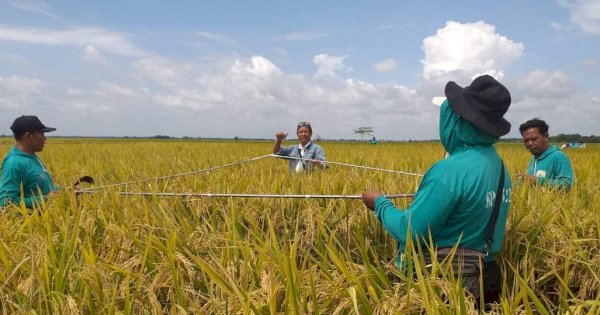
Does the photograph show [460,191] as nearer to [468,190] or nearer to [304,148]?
[468,190]

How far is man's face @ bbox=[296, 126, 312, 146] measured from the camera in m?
5.53

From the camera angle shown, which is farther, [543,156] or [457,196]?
[543,156]

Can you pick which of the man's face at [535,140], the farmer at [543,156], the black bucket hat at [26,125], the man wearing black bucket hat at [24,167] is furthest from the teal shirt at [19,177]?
the man's face at [535,140]

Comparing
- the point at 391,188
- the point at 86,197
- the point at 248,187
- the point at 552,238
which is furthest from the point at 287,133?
the point at 552,238

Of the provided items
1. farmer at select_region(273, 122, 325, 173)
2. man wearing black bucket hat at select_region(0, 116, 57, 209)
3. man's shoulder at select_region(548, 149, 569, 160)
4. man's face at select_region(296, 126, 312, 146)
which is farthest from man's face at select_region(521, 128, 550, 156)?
man wearing black bucket hat at select_region(0, 116, 57, 209)

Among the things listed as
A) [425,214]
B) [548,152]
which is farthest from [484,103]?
[548,152]

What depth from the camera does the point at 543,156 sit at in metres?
4.30

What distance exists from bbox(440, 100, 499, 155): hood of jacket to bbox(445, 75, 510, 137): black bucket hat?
2.1 inches

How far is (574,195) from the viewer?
2.98 meters

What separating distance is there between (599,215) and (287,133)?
143 inches

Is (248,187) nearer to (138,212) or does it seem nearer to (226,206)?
(226,206)

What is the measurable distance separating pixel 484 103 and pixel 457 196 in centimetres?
42

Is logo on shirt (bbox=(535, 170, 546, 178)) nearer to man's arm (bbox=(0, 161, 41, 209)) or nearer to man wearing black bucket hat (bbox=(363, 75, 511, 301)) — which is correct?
man wearing black bucket hat (bbox=(363, 75, 511, 301))

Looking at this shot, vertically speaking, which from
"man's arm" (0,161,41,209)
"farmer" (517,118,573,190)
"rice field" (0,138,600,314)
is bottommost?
"rice field" (0,138,600,314)
